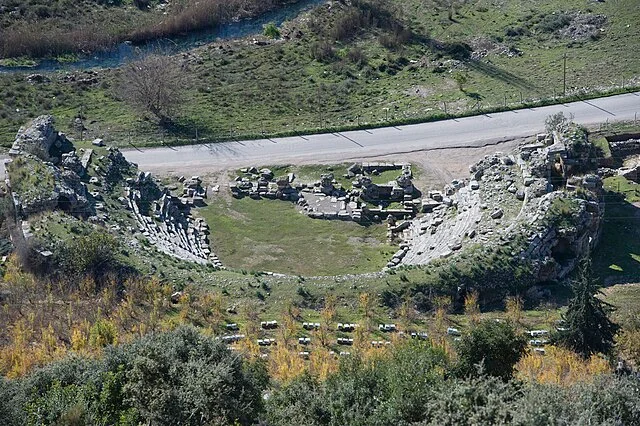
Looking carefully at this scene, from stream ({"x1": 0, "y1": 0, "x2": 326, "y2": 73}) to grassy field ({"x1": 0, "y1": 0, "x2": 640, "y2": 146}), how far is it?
106 inches

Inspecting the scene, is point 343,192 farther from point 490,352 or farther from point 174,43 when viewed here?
point 174,43

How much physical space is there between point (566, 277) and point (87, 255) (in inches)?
950

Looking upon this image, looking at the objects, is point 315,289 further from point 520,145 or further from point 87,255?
point 520,145

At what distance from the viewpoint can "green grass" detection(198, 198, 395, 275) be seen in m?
52.2

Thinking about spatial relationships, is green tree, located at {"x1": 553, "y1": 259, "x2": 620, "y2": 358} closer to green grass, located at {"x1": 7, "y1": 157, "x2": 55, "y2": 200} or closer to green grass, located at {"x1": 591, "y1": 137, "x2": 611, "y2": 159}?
green grass, located at {"x1": 591, "y1": 137, "x2": 611, "y2": 159}

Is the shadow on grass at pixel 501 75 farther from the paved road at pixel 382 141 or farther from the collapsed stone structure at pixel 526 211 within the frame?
the collapsed stone structure at pixel 526 211

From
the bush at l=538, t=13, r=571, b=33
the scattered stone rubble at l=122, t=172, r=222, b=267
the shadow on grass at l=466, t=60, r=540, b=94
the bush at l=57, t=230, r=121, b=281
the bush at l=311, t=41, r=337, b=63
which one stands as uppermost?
the bush at l=538, t=13, r=571, b=33

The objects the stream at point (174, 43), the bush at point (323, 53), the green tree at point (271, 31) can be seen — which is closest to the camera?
the bush at point (323, 53)

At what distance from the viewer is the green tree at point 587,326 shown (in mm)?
36656

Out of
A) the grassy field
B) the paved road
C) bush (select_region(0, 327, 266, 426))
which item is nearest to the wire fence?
the grassy field

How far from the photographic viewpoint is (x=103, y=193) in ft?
180

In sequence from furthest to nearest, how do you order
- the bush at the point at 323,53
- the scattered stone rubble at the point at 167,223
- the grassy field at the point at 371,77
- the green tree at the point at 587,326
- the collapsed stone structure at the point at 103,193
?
the bush at the point at 323,53, the grassy field at the point at 371,77, the scattered stone rubble at the point at 167,223, the collapsed stone structure at the point at 103,193, the green tree at the point at 587,326

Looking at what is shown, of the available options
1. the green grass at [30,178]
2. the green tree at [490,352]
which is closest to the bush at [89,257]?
the green grass at [30,178]

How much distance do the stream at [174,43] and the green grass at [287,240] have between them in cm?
2544
